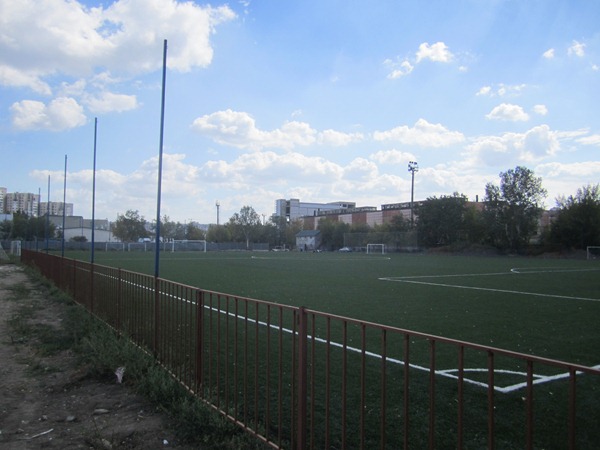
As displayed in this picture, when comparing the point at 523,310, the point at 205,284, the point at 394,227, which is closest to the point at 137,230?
the point at 394,227

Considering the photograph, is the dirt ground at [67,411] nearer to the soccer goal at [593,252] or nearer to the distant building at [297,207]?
the soccer goal at [593,252]

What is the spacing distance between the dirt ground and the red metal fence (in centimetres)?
58

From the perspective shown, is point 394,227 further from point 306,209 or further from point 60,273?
point 306,209

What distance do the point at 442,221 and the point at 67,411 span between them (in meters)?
66.8


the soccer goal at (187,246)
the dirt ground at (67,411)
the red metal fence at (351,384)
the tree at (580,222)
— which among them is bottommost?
the soccer goal at (187,246)

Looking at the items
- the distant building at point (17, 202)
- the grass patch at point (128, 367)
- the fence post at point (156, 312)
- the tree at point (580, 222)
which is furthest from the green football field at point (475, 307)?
the distant building at point (17, 202)

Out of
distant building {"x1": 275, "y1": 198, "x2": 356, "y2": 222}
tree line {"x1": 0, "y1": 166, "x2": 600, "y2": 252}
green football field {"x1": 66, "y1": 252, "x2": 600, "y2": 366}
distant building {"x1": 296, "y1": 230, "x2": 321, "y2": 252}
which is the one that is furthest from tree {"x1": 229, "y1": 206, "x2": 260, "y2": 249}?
green football field {"x1": 66, "y1": 252, "x2": 600, "y2": 366}

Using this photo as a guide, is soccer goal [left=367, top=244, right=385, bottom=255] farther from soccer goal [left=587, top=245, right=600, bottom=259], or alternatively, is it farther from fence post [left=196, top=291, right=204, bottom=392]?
fence post [left=196, top=291, right=204, bottom=392]

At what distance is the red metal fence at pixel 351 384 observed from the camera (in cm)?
327

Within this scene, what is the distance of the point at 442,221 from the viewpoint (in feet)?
222

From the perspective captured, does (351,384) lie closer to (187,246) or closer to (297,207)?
(187,246)

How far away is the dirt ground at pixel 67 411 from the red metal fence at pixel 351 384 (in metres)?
0.58

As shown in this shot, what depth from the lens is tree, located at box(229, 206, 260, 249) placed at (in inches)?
4321

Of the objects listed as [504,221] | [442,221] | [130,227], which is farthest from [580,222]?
[130,227]
